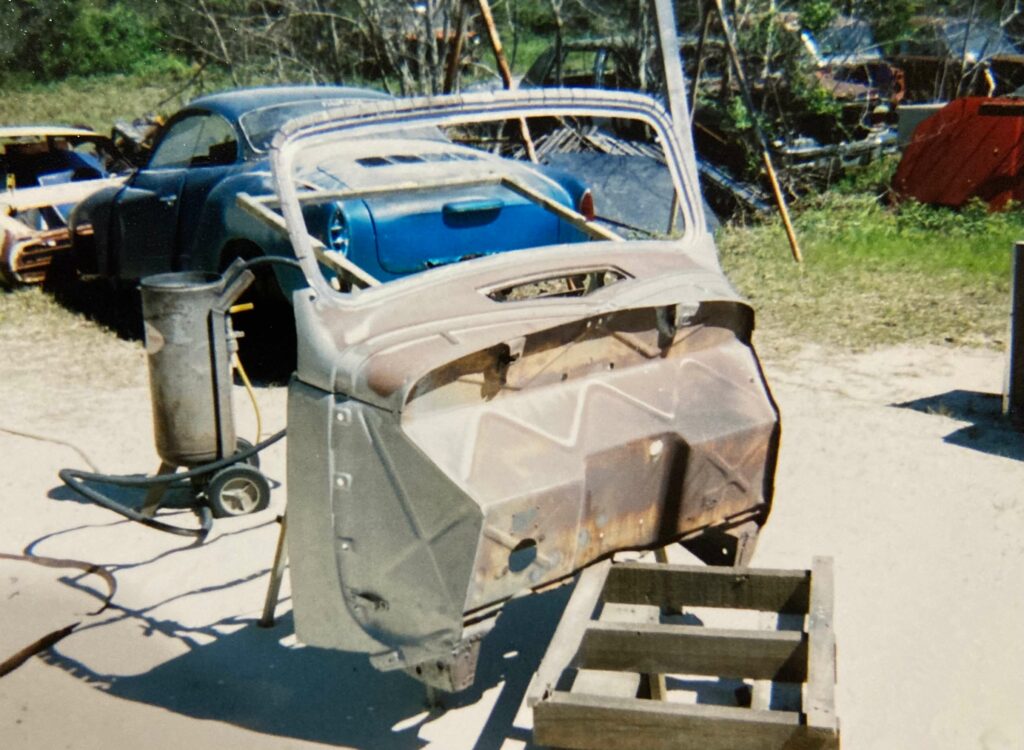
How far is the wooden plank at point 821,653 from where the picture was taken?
2.80 metres

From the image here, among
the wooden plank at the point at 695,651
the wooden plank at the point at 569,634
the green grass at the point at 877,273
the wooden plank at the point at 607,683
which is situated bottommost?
the green grass at the point at 877,273

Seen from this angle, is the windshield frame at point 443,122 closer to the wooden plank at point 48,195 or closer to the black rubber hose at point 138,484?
the black rubber hose at point 138,484

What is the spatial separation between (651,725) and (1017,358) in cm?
418

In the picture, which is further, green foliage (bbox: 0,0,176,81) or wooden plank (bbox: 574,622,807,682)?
green foliage (bbox: 0,0,176,81)

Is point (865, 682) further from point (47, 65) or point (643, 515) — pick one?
point (47, 65)

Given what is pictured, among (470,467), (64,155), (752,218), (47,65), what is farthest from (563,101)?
(47,65)

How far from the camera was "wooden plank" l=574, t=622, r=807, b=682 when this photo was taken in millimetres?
3285

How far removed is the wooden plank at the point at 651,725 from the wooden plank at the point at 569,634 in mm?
58

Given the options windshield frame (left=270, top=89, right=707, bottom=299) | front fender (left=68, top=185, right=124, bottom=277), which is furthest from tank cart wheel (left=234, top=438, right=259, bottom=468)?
front fender (left=68, top=185, right=124, bottom=277)

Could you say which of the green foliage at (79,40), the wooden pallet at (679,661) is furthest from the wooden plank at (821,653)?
the green foliage at (79,40)

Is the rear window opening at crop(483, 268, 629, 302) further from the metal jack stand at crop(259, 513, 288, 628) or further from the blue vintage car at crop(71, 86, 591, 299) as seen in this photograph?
the metal jack stand at crop(259, 513, 288, 628)

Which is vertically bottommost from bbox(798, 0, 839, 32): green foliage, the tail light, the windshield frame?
the tail light

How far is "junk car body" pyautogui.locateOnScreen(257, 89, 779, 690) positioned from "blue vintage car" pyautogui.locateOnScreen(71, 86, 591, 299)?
1.71 meters

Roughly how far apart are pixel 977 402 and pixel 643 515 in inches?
150
